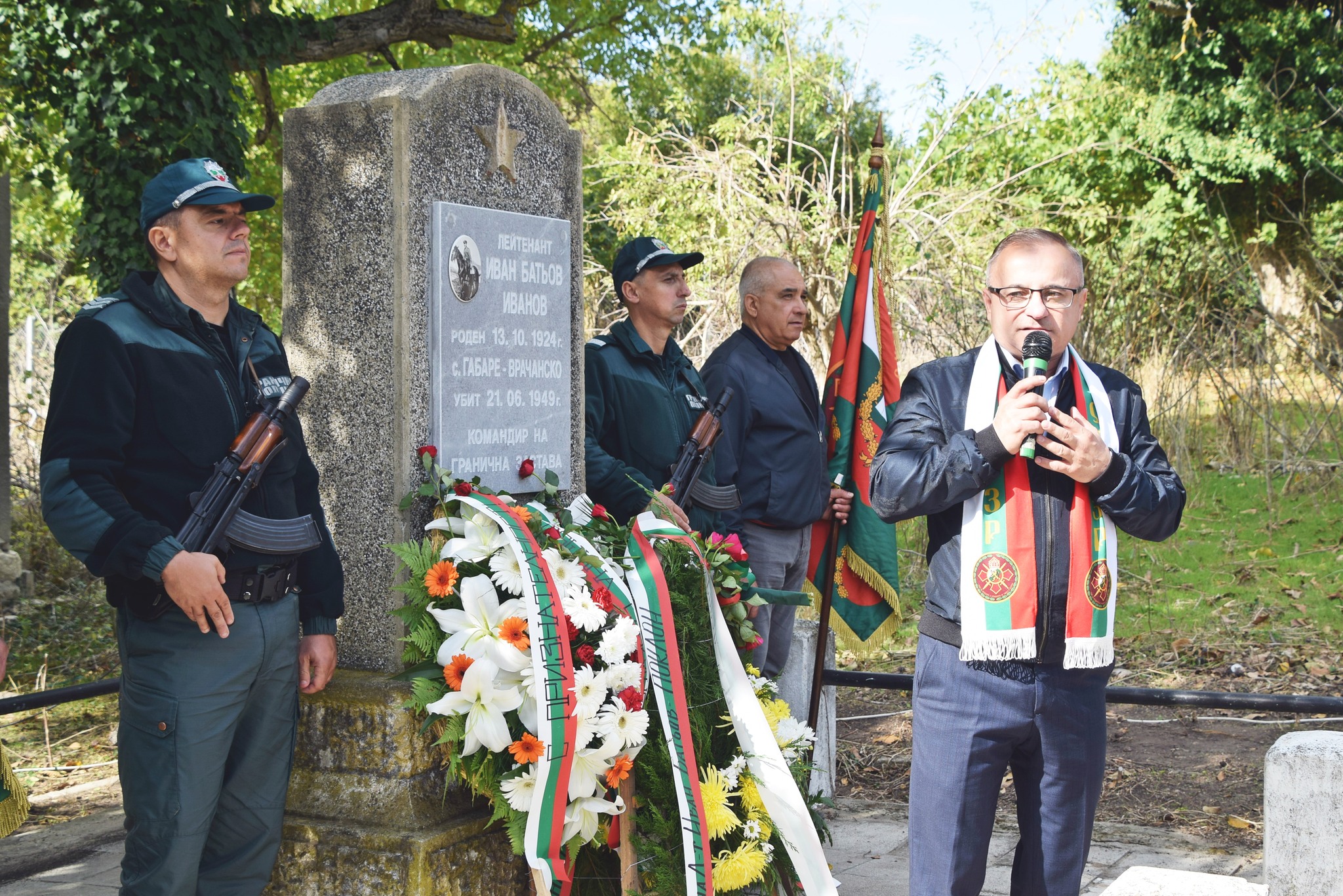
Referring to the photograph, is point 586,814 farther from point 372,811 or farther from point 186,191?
point 186,191

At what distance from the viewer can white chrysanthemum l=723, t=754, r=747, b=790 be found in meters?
3.29

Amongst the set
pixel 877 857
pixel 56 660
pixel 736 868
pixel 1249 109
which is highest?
pixel 1249 109

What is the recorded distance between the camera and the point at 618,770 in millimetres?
3141

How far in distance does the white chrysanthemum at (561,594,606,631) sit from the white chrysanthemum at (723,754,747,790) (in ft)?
1.80

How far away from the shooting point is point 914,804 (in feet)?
9.99

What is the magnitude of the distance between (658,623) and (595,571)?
0.74 ft

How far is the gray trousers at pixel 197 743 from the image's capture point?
2.81 m

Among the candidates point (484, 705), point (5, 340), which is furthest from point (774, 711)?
point (5, 340)

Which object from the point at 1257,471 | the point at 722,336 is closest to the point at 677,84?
the point at 722,336

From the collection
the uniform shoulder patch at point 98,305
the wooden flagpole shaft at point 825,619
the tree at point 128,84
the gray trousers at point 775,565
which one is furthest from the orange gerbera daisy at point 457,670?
the tree at point 128,84

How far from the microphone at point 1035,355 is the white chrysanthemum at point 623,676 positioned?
1.14m

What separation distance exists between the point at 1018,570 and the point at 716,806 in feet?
3.32

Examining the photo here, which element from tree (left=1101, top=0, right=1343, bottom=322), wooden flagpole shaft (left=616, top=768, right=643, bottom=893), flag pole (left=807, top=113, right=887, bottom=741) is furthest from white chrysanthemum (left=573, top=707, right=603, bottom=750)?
tree (left=1101, top=0, right=1343, bottom=322)

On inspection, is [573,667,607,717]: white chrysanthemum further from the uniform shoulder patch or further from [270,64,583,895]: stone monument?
the uniform shoulder patch
